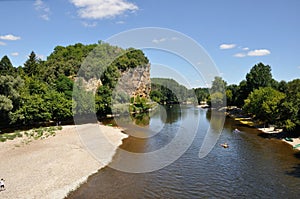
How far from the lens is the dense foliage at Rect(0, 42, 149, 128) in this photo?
53.8 meters

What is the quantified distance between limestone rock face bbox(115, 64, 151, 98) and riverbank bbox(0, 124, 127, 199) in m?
50.9

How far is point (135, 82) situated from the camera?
108250 mm

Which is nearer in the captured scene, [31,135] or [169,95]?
[31,135]

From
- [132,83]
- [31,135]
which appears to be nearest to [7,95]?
[31,135]

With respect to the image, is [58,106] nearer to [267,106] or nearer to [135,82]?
[267,106]

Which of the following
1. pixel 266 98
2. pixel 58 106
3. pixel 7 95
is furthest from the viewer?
pixel 266 98

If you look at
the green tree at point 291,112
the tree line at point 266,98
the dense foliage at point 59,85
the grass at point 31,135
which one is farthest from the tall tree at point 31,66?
the green tree at point 291,112

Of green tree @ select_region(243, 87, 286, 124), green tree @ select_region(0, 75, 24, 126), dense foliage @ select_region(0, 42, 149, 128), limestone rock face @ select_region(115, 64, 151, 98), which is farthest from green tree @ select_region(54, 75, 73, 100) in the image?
green tree @ select_region(243, 87, 286, 124)

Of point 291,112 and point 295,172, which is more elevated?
point 291,112

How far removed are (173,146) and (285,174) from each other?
17972mm

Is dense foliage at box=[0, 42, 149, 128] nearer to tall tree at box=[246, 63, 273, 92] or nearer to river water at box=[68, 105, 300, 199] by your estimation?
river water at box=[68, 105, 300, 199]

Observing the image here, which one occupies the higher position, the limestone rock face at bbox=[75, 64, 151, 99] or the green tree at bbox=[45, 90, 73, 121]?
the limestone rock face at bbox=[75, 64, 151, 99]

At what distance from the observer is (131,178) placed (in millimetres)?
28875

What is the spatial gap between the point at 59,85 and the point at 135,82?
37901mm
